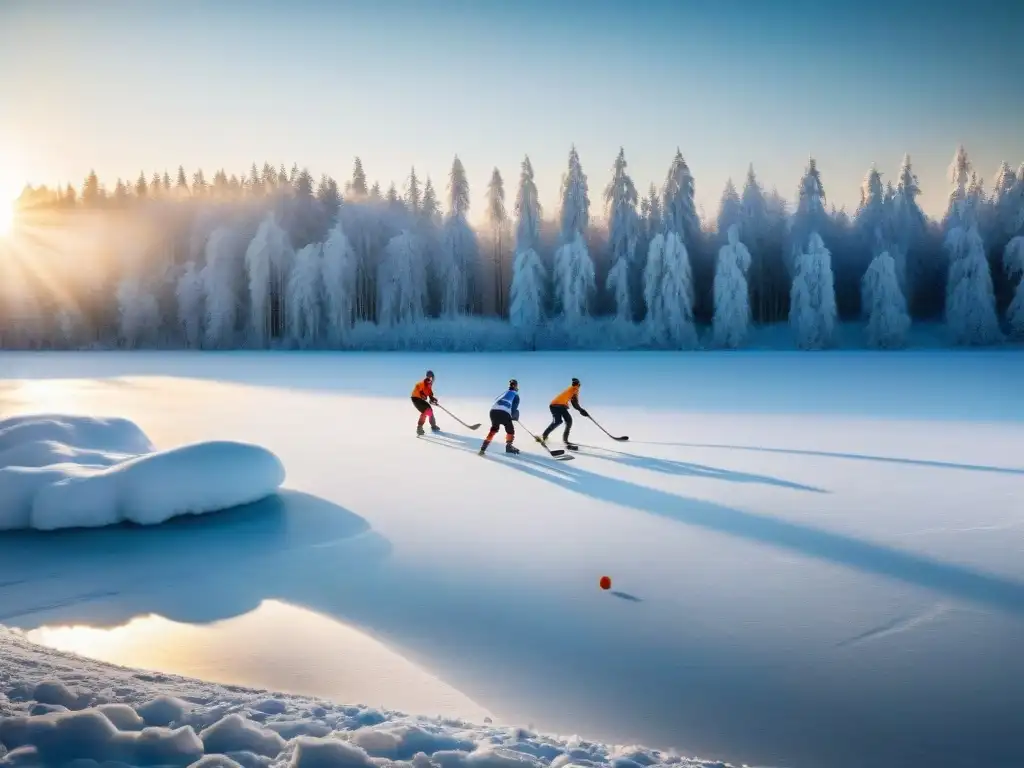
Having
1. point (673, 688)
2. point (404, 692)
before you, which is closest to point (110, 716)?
point (404, 692)

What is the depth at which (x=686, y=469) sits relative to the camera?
1159cm

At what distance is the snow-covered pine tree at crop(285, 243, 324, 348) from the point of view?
55344mm

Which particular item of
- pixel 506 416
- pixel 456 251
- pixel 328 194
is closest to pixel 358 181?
pixel 328 194

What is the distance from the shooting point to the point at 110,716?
3.82 metres

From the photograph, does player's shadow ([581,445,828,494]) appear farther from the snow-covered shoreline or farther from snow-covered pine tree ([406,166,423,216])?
snow-covered pine tree ([406,166,423,216])

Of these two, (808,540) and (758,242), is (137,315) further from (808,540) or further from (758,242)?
(808,540)

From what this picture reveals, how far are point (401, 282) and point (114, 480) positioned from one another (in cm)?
5072

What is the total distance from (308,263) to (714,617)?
53.3 m

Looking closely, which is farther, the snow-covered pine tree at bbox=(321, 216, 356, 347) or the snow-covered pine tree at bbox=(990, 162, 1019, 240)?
the snow-covered pine tree at bbox=(990, 162, 1019, 240)

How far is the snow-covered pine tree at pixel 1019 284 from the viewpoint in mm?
51844

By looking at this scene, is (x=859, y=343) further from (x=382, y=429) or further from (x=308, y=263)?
(x=382, y=429)

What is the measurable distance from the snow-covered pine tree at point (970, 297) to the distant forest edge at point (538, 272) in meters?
0.11

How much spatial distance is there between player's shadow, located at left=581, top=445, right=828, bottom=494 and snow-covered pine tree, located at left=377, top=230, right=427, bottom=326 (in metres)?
46.3

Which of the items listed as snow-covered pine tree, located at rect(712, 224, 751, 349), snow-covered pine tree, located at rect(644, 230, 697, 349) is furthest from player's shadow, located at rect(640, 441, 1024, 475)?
snow-covered pine tree, located at rect(644, 230, 697, 349)
